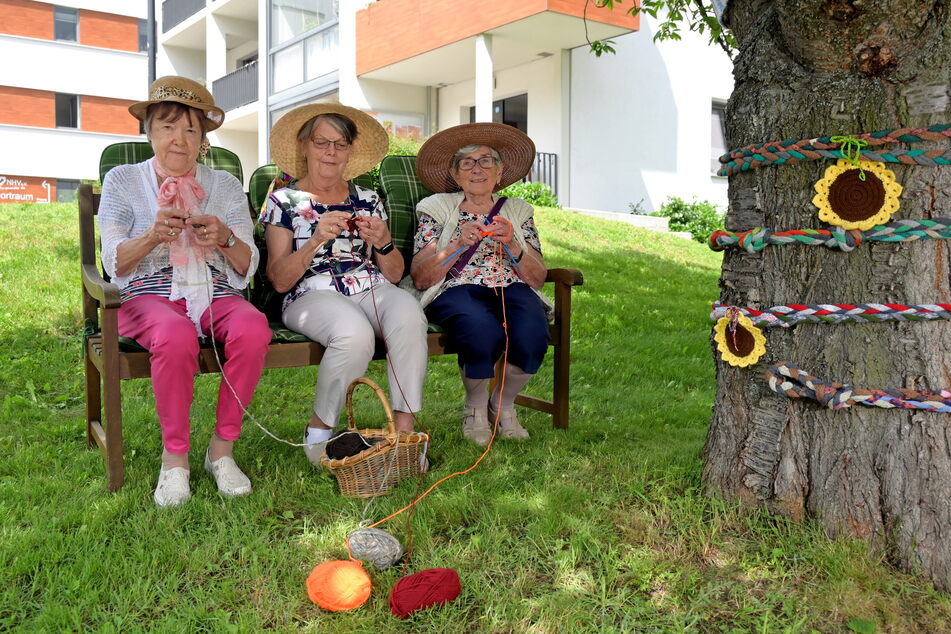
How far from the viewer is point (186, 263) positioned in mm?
2846

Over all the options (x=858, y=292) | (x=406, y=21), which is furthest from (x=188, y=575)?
(x=406, y=21)

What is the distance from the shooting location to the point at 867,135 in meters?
2.10

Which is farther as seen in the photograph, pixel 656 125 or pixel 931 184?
pixel 656 125

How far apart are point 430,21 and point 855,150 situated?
10.8 metres

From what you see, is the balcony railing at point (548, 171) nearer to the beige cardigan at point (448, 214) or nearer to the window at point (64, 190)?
the beige cardigan at point (448, 214)

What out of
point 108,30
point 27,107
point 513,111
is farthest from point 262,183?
point 108,30

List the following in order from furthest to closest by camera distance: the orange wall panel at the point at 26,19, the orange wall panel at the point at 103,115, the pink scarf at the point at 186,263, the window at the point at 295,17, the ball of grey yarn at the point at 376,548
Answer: the orange wall panel at the point at 103,115 → the orange wall panel at the point at 26,19 → the window at the point at 295,17 → the pink scarf at the point at 186,263 → the ball of grey yarn at the point at 376,548

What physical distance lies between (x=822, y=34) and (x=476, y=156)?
162 centimetres

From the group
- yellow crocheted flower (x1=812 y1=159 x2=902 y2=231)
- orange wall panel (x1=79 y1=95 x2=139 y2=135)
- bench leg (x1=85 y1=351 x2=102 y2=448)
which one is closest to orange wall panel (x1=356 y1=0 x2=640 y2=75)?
bench leg (x1=85 y1=351 x2=102 y2=448)

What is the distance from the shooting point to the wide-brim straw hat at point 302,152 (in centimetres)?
323

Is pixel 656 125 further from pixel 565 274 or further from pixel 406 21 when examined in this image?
pixel 565 274

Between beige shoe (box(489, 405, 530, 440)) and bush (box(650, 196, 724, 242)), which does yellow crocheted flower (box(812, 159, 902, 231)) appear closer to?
beige shoe (box(489, 405, 530, 440))

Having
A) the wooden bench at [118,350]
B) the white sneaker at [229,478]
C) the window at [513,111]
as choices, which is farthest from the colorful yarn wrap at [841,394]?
the window at [513,111]

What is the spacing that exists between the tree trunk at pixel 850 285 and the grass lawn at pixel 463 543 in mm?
130
